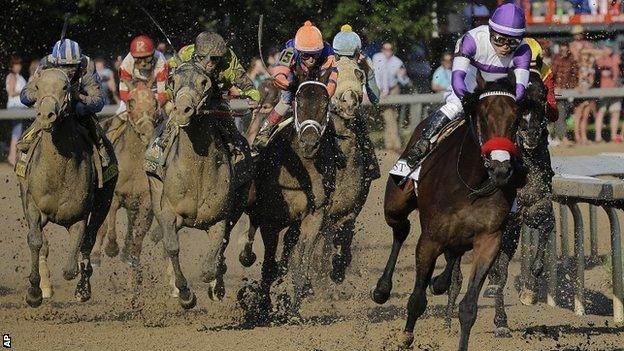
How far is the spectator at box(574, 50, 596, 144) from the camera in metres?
23.5

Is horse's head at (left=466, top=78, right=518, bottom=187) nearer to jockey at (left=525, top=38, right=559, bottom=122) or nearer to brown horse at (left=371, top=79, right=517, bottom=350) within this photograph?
brown horse at (left=371, top=79, right=517, bottom=350)

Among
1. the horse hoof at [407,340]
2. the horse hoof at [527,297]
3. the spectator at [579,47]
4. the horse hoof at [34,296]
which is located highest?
the spectator at [579,47]

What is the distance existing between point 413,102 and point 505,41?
1273cm

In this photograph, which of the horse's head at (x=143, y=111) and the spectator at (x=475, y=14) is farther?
the spectator at (x=475, y=14)

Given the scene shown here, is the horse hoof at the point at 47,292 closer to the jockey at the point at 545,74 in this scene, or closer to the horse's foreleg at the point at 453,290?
the horse's foreleg at the point at 453,290

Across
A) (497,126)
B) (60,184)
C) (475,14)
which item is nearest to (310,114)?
(60,184)

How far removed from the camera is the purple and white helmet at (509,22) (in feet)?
31.2

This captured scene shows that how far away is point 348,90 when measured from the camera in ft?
42.0

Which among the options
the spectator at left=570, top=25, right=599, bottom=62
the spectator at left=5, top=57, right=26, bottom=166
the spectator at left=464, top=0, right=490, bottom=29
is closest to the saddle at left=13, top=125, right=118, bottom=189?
the spectator at left=5, top=57, right=26, bottom=166

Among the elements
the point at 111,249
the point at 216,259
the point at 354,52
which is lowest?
the point at 111,249

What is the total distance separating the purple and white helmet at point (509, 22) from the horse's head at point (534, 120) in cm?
157

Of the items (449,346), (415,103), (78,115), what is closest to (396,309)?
(449,346)

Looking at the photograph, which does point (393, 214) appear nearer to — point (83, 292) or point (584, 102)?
point (83, 292)

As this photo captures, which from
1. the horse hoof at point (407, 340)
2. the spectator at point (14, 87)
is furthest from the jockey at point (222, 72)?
the spectator at point (14, 87)
